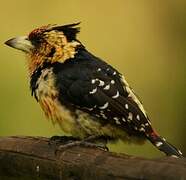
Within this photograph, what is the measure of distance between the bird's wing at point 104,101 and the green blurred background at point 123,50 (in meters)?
2.22

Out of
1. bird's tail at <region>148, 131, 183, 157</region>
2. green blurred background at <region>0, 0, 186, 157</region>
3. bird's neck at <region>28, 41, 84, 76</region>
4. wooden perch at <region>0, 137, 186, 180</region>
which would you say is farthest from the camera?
green blurred background at <region>0, 0, 186, 157</region>

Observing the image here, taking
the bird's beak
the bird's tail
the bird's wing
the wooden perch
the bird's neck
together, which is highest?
the bird's beak

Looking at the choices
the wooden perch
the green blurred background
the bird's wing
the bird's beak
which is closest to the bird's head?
the bird's beak

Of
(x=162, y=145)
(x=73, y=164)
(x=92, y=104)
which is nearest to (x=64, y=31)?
(x=92, y=104)

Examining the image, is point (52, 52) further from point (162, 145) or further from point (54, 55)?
point (162, 145)

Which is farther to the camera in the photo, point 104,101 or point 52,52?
point 52,52

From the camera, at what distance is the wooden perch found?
2842 mm

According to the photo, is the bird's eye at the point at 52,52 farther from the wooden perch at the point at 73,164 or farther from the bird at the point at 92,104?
the wooden perch at the point at 73,164

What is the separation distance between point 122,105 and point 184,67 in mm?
2704

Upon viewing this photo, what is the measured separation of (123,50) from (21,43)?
7.22 ft

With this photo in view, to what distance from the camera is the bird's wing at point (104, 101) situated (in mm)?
3699

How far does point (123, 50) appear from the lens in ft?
20.2

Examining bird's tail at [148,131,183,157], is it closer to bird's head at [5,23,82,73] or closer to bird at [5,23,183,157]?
bird at [5,23,183,157]

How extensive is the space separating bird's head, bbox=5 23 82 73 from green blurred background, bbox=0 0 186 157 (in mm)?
1969
